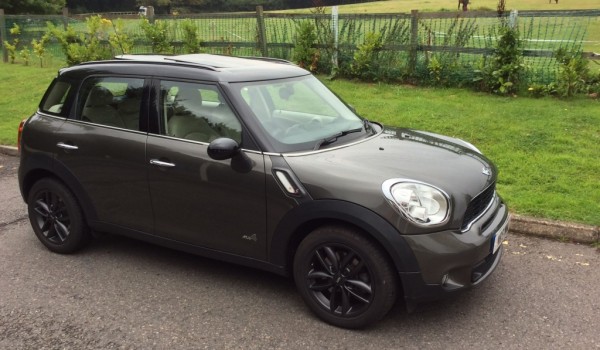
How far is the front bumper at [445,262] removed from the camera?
3.06m

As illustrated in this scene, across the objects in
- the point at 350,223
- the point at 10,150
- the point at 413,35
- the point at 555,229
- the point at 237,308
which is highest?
the point at 413,35

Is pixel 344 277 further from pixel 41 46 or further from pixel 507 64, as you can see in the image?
pixel 41 46

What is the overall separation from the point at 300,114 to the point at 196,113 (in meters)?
0.78

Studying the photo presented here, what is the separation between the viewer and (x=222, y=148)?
342 cm

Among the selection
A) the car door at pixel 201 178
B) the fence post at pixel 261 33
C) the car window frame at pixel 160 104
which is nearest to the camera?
the car door at pixel 201 178

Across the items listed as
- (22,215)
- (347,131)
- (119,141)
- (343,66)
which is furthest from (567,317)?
(343,66)

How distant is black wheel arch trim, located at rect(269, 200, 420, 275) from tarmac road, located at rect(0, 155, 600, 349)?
0.51 m

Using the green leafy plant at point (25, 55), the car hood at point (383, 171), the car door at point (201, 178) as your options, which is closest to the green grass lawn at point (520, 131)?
the car hood at point (383, 171)

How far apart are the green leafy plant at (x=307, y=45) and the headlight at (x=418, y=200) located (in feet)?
28.5

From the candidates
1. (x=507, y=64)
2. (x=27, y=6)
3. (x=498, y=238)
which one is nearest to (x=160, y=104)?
(x=498, y=238)

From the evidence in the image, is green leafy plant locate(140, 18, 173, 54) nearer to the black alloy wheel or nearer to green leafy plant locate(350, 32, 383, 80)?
green leafy plant locate(350, 32, 383, 80)

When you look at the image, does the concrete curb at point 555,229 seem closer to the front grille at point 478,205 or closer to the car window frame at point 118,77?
the front grille at point 478,205

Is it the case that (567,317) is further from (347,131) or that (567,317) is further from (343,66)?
(343,66)

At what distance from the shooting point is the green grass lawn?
5332 mm
